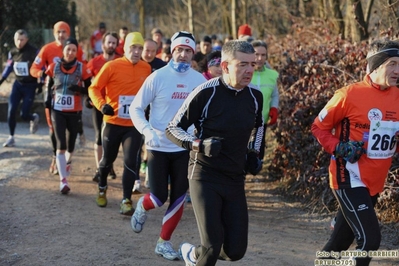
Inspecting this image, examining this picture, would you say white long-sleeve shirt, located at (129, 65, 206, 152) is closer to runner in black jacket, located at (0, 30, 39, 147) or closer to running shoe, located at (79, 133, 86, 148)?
running shoe, located at (79, 133, 86, 148)

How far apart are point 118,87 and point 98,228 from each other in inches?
68.8

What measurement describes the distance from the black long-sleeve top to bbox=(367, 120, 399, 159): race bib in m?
0.97

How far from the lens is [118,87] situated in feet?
26.5

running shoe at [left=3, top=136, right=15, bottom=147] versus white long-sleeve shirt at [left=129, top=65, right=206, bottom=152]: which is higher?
white long-sleeve shirt at [left=129, top=65, right=206, bottom=152]

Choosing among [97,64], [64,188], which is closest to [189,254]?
[64,188]

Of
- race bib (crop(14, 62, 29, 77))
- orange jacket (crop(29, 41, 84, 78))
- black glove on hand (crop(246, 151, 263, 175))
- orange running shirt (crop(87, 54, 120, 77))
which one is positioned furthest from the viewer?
race bib (crop(14, 62, 29, 77))

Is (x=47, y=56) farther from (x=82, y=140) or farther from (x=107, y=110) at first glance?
(x=107, y=110)

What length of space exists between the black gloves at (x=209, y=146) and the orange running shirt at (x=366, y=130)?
1025mm

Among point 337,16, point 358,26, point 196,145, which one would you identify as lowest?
point 196,145

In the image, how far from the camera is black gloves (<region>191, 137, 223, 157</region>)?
16.0 ft

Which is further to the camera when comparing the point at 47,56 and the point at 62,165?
the point at 47,56

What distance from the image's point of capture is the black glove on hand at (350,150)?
17.0ft

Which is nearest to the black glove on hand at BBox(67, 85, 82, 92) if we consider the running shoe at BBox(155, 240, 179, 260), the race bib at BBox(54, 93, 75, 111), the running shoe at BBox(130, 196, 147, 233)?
the race bib at BBox(54, 93, 75, 111)

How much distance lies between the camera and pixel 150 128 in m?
6.06
